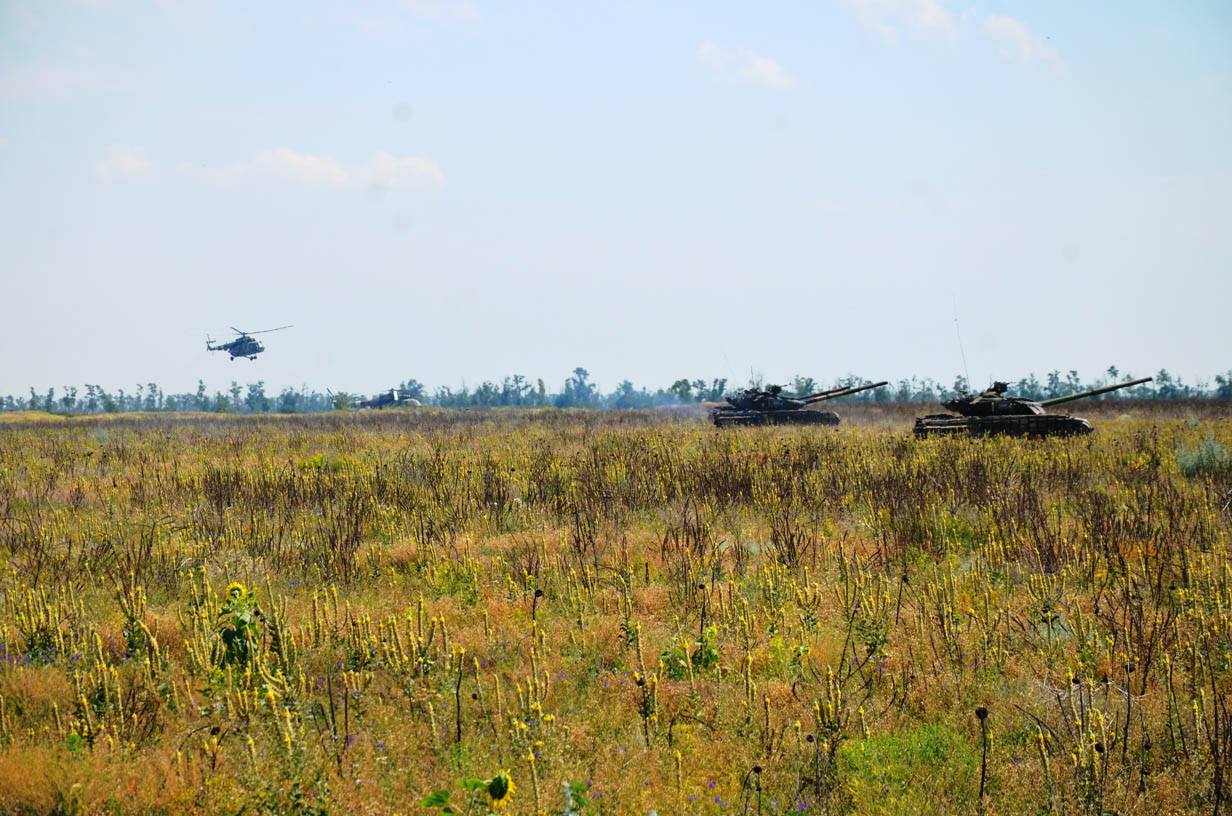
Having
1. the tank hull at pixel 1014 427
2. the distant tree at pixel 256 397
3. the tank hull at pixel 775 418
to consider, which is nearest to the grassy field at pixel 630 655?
the tank hull at pixel 1014 427

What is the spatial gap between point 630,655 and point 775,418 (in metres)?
23.1

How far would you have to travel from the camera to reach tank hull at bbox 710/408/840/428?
27688 millimetres

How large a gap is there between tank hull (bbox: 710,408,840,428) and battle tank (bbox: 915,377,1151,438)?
756 centimetres

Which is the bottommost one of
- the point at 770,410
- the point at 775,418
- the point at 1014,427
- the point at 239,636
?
the point at 239,636

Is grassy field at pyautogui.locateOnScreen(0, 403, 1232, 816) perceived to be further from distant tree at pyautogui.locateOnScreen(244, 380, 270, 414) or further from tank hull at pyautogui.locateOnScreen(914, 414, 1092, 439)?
distant tree at pyautogui.locateOnScreen(244, 380, 270, 414)

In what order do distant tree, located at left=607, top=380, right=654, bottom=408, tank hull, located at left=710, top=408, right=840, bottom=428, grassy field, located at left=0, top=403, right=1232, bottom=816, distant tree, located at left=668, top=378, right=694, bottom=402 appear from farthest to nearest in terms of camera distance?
distant tree, located at left=607, top=380, right=654, bottom=408
distant tree, located at left=668, top=378, right=694, bottom=402
tank hull, located at left=710, top=408, right=840, bottom=428
grassy field, located at left=0, top=403, right=1232, bottom=816

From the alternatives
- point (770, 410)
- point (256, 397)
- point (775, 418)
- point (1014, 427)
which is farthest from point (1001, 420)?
point (256, 397)

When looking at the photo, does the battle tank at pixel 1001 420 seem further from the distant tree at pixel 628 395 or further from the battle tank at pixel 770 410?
the distant tree at pixel 628 395

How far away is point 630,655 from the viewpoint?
563cm

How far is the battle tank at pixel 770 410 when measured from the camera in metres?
27.8

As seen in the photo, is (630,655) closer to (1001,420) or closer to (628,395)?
(1001,420)

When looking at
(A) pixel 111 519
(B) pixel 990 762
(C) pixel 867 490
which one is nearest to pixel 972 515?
(C) pixel 867 490

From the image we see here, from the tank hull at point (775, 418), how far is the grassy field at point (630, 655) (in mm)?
16461

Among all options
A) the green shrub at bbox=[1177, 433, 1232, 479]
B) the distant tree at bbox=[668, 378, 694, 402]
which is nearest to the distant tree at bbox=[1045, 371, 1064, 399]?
the distant tree at bbox=[668, 378, 694, 402]
